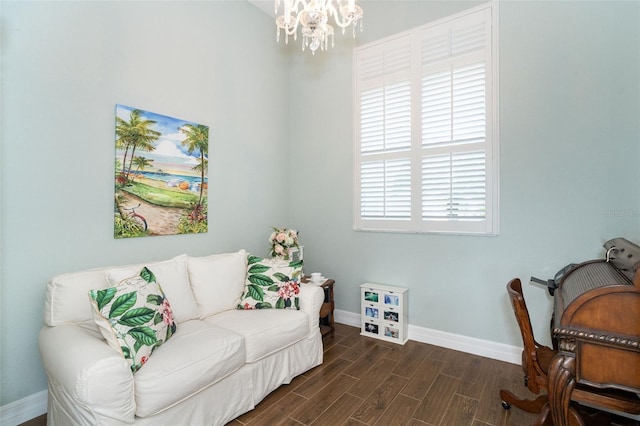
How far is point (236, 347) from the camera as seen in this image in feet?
6.16

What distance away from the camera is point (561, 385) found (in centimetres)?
133

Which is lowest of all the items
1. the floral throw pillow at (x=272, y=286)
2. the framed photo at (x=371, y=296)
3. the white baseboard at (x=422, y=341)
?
the white baseboard at (x=422, y=341)

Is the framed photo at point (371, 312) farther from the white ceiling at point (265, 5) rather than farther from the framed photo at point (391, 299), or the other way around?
the white ceiling at point (265, 5)

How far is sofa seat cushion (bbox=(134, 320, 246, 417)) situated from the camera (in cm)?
148

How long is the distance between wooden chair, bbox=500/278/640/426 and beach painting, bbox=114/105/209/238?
2.59 metres

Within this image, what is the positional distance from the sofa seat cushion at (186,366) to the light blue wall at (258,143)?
0.99m

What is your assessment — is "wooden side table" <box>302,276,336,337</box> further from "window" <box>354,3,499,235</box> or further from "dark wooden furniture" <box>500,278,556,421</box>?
"dark wooden furniture" <box>500,278,556,421</box>

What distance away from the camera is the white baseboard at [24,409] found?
1.81 meters

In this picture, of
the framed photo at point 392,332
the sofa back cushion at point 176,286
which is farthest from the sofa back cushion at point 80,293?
the framed photo at point 392,332

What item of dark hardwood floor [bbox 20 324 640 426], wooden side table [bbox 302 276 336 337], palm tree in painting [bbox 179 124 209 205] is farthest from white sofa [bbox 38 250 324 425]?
palm tree in painting [bbox 179 124 209 205]

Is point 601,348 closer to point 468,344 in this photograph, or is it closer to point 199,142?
point 468,344

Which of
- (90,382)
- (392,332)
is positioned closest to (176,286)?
(90,382)

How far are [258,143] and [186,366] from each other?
2525 mm

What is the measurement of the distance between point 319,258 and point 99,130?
2.49m
